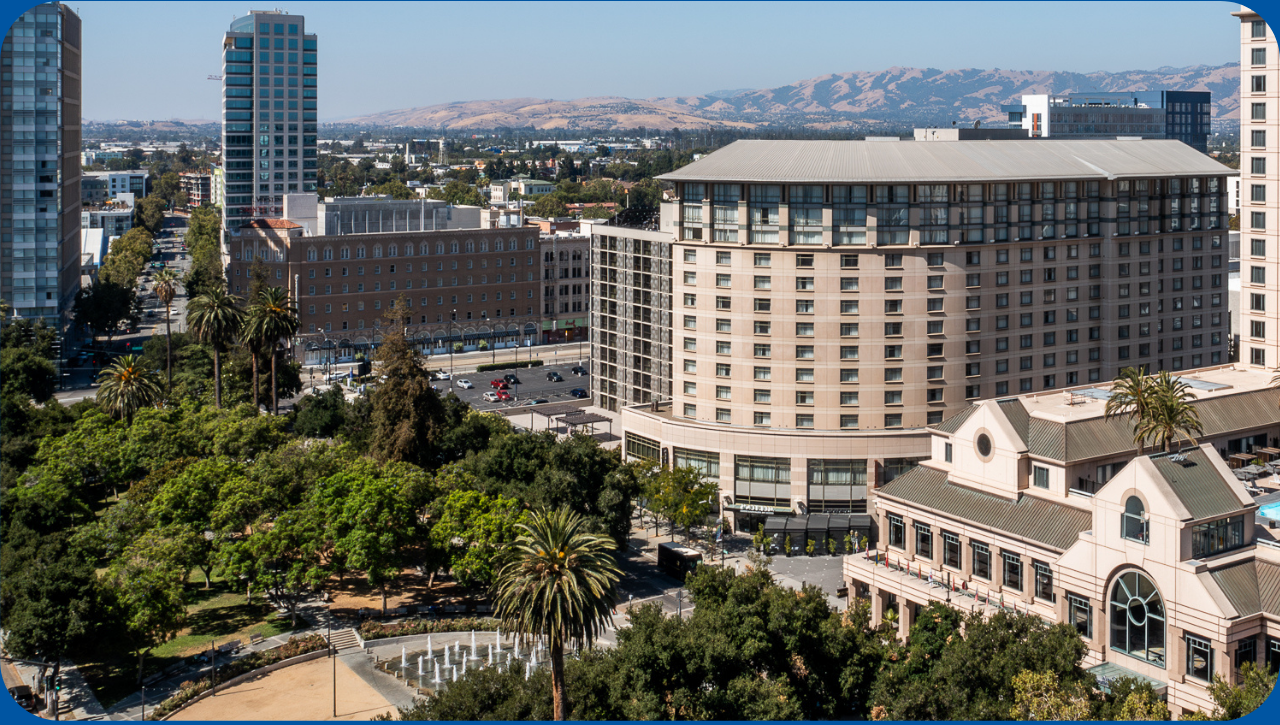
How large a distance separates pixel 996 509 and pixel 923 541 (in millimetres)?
5334

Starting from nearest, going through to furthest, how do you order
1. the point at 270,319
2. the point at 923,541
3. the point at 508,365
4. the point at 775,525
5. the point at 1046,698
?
1. the point at 1046,698
2. the point at 923,541
3. the point at 775,525
4. the point at 270,319
5. the point at 508,365

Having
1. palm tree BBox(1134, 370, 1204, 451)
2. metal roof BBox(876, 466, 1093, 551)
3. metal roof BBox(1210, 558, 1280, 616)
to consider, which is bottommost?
metal roof BBox(1210, 558, 1280, 616)

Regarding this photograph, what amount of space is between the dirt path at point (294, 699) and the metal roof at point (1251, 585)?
3973 cm

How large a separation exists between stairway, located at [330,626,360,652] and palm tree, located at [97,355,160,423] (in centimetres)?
3970

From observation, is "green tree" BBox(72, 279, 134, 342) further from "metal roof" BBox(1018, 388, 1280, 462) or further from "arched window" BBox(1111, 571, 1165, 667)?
"arched window" BBox(1111, 571, 1165, 667)

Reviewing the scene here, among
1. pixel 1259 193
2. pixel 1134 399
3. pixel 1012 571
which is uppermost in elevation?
pixel 1259 193

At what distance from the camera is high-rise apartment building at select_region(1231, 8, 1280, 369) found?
79.9m

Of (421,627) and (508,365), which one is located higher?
(508,365)

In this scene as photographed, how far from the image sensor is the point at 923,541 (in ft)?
223

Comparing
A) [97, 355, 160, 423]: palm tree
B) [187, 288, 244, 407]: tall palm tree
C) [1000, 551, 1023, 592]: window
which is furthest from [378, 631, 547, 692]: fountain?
[187, 288, 244, 407]: tall palm tree

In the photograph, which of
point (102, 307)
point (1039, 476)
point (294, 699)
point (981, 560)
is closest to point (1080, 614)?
point (981, 560)

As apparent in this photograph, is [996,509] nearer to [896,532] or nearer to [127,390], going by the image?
[896,532]

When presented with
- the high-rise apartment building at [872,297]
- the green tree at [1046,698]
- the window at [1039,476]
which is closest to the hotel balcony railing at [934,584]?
the window at [1039,476]

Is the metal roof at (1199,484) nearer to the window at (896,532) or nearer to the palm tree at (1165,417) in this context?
the palm tree at (1165,417)
